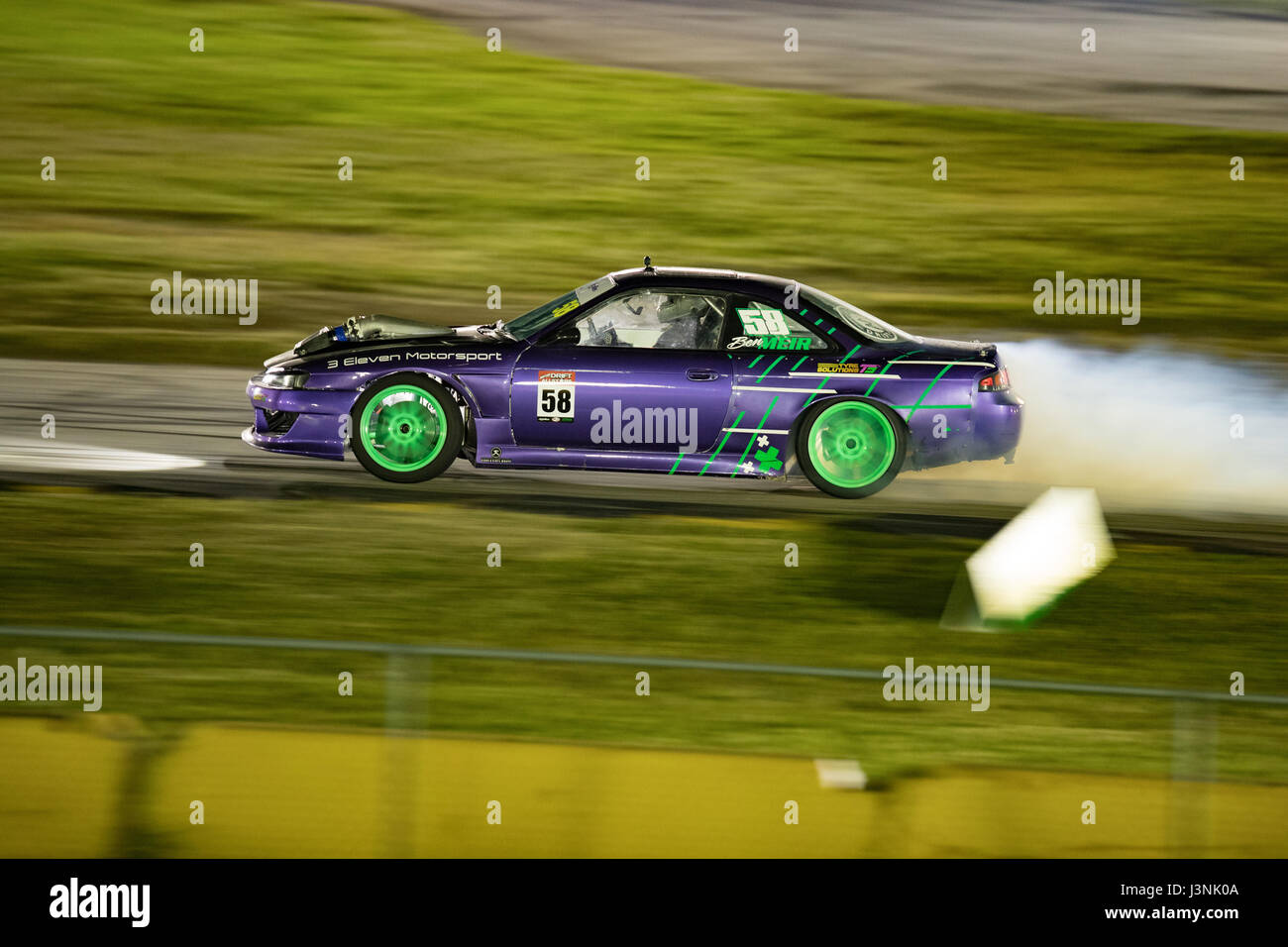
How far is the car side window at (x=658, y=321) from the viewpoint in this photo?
10109mm

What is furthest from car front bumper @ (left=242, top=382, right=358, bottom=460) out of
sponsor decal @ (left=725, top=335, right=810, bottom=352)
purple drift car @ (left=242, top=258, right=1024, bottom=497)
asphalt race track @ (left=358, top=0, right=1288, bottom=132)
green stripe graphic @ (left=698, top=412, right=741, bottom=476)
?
asphalt race track @ (left=358, top=0, right=1288, bottom=132)

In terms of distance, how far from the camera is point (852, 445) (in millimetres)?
10273

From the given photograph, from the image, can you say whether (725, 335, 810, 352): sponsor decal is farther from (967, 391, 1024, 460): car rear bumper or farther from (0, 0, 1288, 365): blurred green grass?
(0, 0, 1288, 365): blurred green grass

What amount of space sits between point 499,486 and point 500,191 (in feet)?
37.8

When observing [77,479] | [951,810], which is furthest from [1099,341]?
[951,810]

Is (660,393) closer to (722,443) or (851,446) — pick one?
(722,443)

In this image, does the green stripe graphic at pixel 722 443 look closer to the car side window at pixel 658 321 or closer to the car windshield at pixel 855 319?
the car side window at pixel 658 321

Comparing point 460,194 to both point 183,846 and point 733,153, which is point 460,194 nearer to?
point 733,153

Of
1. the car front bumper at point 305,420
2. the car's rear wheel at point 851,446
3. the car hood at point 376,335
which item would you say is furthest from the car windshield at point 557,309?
the car's rear wheel at point 851,446

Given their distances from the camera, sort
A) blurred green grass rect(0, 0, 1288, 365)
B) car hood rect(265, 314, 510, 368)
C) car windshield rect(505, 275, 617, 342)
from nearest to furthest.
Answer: car windshield rect(505, 275, 617, 342) < car hood rect(265, 314, 510, 368) < blurred green grass rect(0, 0, 1288, 365)

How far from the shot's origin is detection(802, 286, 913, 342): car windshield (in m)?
10.3

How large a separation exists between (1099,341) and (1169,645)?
9.71 meters

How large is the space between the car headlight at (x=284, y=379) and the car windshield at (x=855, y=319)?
3139 millimetres

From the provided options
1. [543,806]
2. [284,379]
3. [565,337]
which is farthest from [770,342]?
[543,806]
